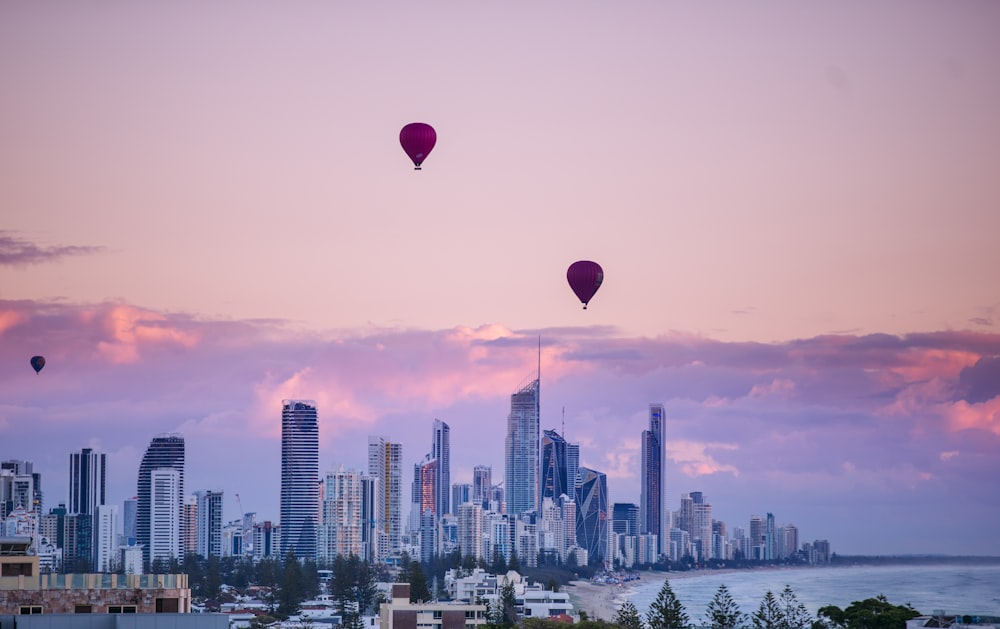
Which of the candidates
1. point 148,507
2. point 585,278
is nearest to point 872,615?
point 585,278

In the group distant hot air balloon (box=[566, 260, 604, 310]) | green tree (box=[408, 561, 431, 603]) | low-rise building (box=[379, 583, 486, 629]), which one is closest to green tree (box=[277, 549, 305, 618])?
green tree (box=[408, 561, 431, 603])

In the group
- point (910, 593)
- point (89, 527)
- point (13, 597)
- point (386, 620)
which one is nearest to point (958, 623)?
point (386, 620)

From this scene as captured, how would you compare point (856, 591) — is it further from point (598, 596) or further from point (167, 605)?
point (167, 605)

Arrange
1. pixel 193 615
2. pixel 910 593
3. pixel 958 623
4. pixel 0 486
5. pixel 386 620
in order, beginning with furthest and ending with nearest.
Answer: pixel 0 486 < pixel 910 593 < pixel 386 620 < pixel 958 623 < pixel 193 615

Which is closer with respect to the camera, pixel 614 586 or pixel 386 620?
pixel 386 620

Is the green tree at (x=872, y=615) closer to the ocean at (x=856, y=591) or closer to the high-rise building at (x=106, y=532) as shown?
the ocean at (x=856, y=591)

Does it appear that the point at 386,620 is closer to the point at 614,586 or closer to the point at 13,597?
the point at 13,597
